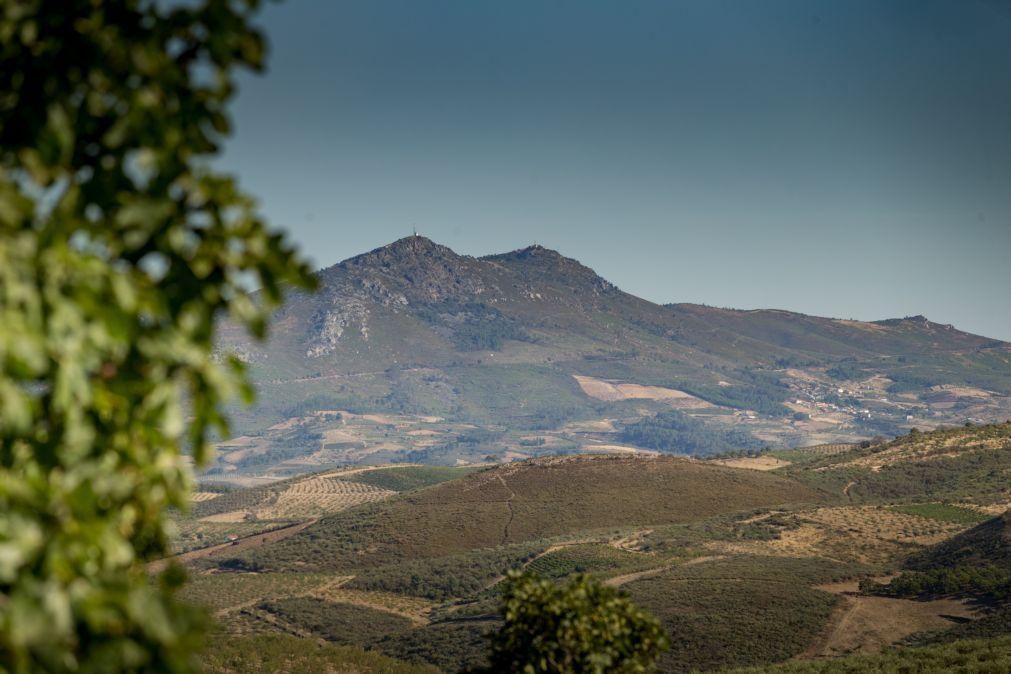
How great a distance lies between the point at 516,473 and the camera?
123 metres

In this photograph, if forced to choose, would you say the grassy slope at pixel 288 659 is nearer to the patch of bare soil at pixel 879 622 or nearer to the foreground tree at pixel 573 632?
the patch of bare soil at pixel 879 622

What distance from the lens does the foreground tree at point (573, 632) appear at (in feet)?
40.5

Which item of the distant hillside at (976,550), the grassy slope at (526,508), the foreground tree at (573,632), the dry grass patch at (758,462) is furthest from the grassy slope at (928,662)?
the dry grass patch at (758,462)

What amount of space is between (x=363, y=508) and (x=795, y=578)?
228 ft

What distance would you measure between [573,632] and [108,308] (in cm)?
1063

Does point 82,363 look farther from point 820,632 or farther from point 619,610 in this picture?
point 820,632

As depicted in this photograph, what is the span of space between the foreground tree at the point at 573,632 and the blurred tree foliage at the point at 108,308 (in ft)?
31.1

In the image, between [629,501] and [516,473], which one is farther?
[516,473]

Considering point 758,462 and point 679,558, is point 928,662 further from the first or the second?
point 758,462

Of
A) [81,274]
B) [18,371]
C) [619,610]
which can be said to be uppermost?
[81,274]

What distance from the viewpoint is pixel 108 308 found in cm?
296

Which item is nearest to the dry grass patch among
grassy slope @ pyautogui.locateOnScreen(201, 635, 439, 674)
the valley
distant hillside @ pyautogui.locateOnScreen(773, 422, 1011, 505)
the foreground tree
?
the valley

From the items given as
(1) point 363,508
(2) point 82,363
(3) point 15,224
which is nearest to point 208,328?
(2) point 82,363

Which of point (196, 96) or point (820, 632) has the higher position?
point (196, 96)
